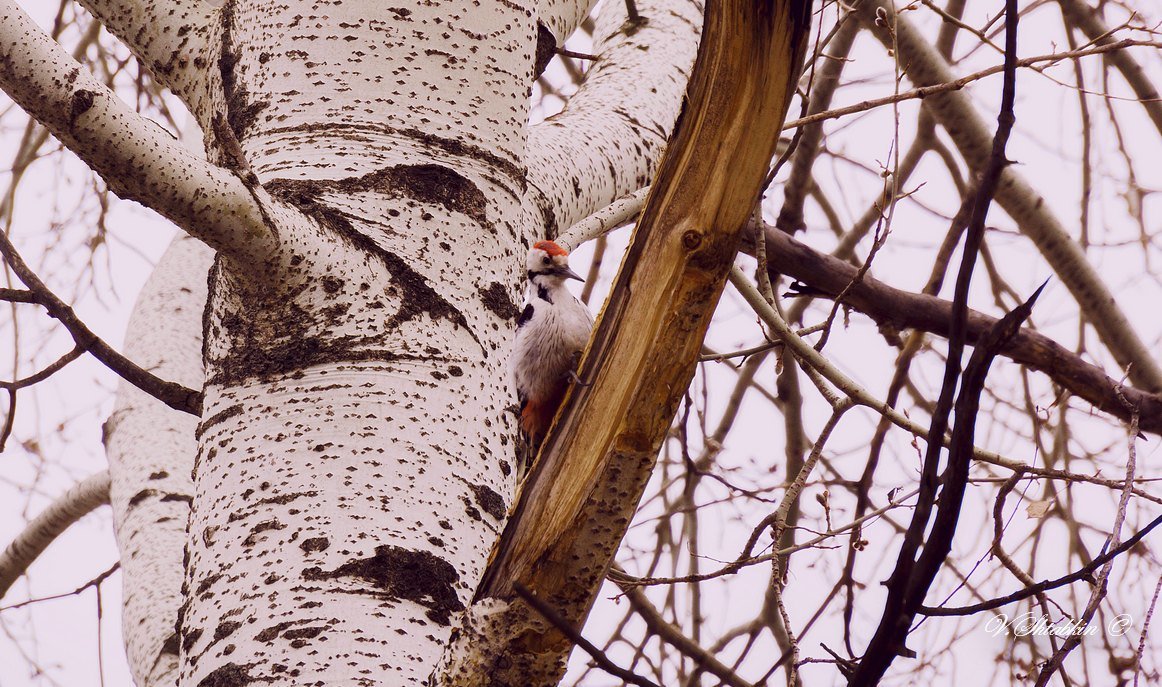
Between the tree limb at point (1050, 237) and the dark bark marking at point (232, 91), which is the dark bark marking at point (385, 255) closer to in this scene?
the dark bark marking at point (232, 91)

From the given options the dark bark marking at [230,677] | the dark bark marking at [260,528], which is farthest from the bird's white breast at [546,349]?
the dark bark marking at [230,677]

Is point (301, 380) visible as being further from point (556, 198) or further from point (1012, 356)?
point (1012, 356)

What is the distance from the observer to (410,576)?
143 centimetres

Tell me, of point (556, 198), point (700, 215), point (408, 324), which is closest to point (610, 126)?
point (556, 198)

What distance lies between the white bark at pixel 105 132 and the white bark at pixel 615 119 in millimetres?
748

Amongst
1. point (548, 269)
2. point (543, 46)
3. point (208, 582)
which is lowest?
point (208, 582)

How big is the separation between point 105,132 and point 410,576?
2.21ft

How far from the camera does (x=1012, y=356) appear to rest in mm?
3156

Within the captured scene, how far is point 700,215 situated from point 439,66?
0.82m

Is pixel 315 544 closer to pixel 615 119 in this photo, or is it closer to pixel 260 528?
pixel 260 528

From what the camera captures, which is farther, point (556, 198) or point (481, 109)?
point (556, 198)

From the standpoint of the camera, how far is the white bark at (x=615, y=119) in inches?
→ 86.8

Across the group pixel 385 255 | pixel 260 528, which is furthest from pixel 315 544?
pixel 385 255

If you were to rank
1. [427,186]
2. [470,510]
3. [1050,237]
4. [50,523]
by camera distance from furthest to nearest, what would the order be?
1. [1050,237]
2. [50,523]
3. [427,186]
4. [470,510]
